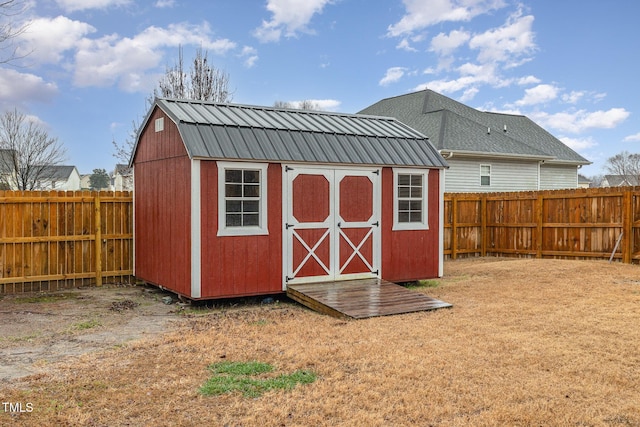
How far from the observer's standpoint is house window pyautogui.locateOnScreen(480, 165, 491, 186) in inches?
813

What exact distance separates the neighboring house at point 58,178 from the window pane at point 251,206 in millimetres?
18730

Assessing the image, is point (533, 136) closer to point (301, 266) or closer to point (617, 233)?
point (617, 233)

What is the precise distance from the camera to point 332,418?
13.0 ft

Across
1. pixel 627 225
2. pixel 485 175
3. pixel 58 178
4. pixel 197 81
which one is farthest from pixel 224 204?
pixel 58 178

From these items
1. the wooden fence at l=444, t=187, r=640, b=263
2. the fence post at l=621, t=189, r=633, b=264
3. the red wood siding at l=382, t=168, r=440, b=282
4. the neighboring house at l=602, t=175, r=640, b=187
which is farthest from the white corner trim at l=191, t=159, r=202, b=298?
the neighboring house at l=602, t=175, r=640, b=187

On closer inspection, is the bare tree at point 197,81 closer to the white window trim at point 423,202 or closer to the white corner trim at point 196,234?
the white window trim at point 423,202

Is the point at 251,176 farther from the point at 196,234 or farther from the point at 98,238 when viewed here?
the point at 98,238

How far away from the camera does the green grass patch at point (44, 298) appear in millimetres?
9195

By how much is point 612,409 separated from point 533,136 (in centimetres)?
2222

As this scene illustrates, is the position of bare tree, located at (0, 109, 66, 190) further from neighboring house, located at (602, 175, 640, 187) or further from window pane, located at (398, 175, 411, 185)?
neighboring house, located at (602, 175, 640, 187)

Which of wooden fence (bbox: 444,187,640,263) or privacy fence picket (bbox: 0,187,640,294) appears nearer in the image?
privacy fence picket (bbox: 0,187,640,294)

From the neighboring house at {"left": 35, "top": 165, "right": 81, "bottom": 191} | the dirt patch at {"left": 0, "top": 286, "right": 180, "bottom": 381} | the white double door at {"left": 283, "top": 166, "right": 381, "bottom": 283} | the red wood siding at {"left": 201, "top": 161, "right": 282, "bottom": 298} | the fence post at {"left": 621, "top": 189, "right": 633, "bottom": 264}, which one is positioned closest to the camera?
the dirt patch at {"left": 0, "top": 286, "right": 180, "bottom": 381}

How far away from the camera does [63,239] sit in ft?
33.9

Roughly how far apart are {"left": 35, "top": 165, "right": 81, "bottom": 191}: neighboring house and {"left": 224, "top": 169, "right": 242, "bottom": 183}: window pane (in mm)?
18695
